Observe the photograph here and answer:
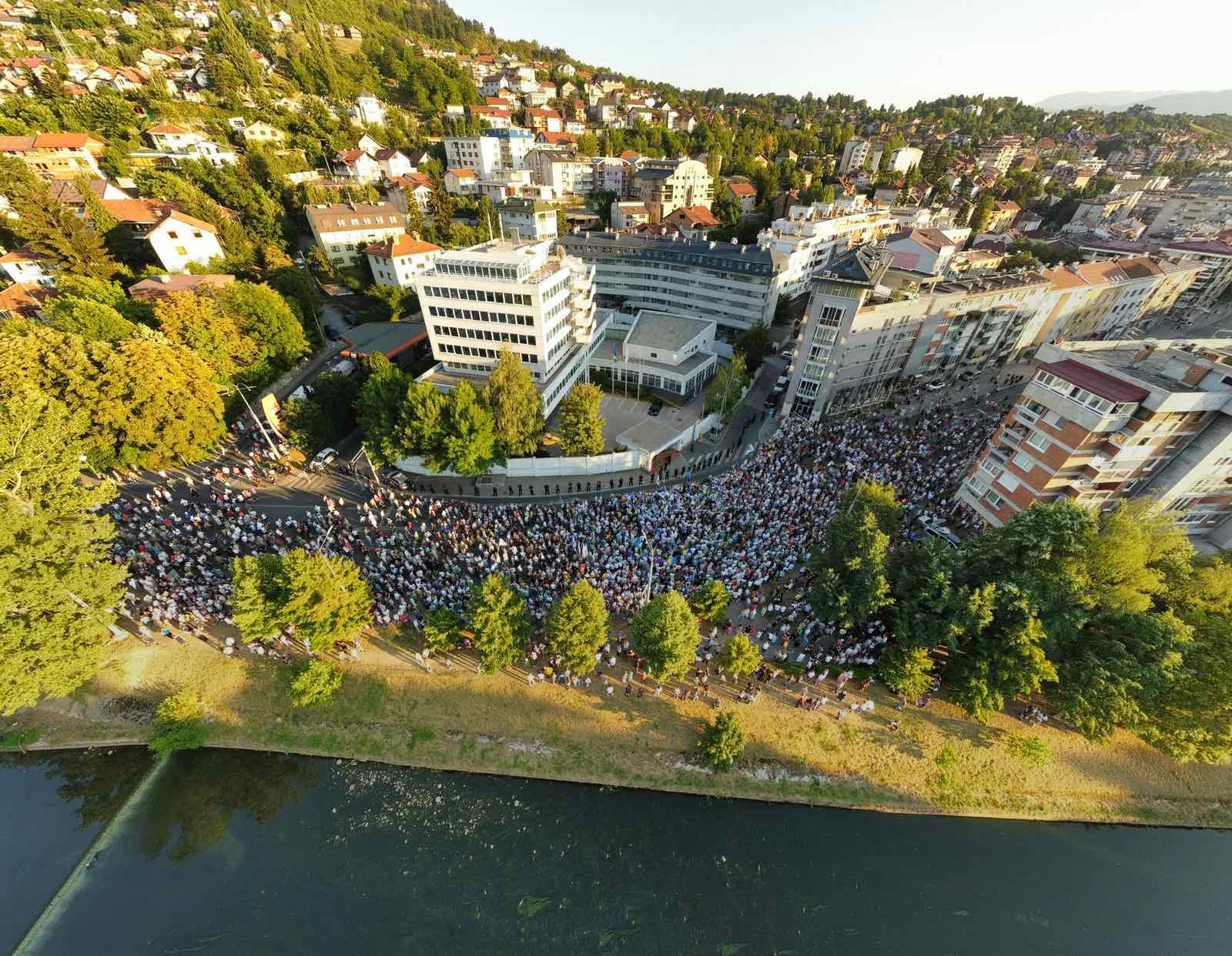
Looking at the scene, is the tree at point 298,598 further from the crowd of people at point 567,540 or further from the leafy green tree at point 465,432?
the leafy green tree at point 465,432

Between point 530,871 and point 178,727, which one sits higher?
point 178,727

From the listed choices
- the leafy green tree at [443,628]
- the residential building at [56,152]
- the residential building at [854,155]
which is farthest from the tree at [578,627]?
the residential building at [854,155]

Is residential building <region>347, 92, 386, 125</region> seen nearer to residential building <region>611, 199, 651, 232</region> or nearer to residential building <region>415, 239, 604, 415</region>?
residential building <region>611, 199, 651, 232</region>

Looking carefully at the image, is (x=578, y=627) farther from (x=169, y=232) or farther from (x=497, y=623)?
(x=169, y=232)

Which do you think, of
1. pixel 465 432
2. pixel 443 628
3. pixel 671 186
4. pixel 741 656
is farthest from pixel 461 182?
pixel 741 656

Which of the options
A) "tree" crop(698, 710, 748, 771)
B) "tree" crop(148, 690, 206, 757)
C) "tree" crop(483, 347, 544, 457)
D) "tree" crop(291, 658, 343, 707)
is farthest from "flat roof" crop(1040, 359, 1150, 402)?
"tree" crop(148, 690, 206, 757)

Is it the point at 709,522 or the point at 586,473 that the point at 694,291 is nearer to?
the point at 586,473
